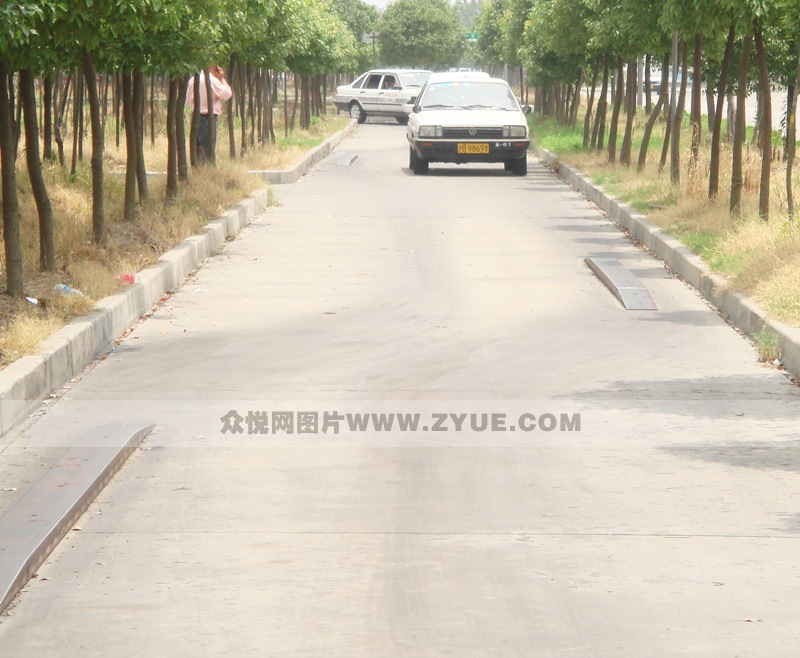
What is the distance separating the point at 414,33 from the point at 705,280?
7667 cm

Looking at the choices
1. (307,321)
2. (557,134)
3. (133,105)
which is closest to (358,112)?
(557,134)

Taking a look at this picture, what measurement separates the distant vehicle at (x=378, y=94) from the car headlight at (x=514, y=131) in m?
27.4

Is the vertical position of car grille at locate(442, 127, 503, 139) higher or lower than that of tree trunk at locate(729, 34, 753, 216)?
lower

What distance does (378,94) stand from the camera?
55.3 meters

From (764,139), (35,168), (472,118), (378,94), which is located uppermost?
(764,139)

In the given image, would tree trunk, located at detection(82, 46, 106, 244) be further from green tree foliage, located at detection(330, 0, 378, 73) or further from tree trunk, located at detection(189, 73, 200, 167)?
green tree foliage, located at detection(330, 0, 378, 73)

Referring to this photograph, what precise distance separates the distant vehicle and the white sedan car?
2612cm

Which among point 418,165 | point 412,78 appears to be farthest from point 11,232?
point 412,78

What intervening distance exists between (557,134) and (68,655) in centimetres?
3466

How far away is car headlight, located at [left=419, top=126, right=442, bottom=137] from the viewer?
2733cm

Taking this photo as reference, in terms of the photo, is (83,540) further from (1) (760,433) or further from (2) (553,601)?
(1) (760,433)

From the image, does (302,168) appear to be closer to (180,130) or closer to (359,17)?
(180,130)

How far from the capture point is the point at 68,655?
4.66m

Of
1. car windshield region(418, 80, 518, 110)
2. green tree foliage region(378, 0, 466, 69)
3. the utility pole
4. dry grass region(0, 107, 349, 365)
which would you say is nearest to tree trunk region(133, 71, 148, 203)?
dry grass region(0, 107, 349, 365)
